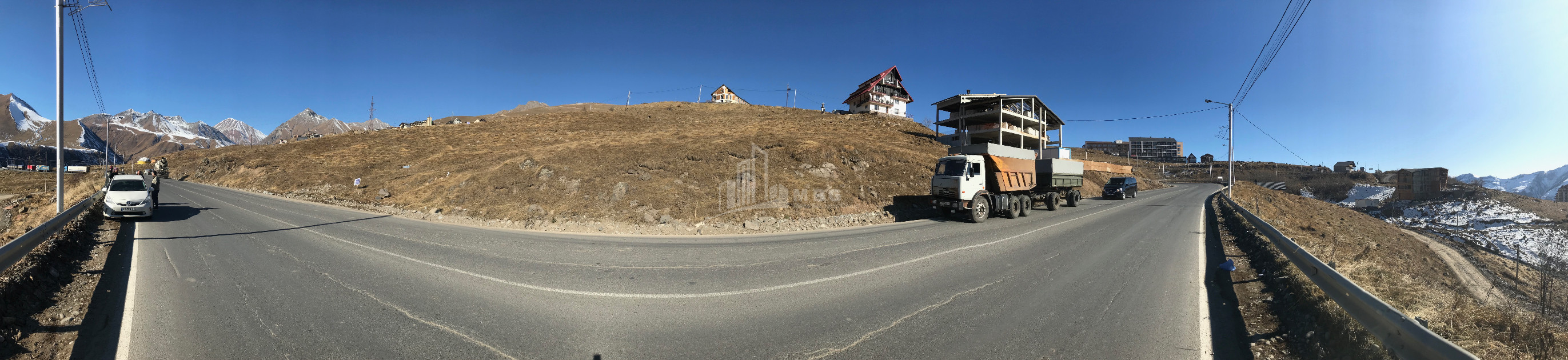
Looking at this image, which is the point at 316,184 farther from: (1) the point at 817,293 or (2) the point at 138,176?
(1) the point at 817,293

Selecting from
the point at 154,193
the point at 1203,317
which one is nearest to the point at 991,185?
the point at 1203,317

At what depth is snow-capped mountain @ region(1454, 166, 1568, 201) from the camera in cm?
4419

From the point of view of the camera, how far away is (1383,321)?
144 inches

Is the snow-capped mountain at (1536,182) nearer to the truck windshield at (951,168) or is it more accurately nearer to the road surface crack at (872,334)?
the truck windshield at (951,168)

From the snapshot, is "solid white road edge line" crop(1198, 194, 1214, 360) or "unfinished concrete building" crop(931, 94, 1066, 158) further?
"unfinished concrete building" crop(931, 94, 1066, 158)

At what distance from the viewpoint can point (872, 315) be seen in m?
5.23

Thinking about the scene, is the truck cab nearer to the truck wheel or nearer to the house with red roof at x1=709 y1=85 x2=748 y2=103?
the truck wheel

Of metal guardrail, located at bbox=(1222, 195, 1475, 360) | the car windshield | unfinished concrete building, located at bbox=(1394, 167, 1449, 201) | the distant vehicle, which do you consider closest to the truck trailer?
the distant vehicle

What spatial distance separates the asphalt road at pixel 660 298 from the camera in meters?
4.36

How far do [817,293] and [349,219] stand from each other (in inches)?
681

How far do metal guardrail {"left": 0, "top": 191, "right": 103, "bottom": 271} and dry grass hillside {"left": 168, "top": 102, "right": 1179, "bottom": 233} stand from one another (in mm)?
7549

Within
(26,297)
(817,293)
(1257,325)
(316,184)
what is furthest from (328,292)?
(316,184)

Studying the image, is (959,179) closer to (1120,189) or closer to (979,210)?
(979,210)

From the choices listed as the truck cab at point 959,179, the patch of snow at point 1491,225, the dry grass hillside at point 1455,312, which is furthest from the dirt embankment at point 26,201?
the patch of snow at point 1491,225
